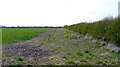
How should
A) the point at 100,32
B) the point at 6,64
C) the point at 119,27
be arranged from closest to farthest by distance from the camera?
1. the point at 6,64
2. the point at 119,27
3. the point at 100,32

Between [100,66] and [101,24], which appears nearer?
[100,66]

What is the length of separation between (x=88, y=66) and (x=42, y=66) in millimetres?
1926

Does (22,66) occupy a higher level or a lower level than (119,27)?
lower

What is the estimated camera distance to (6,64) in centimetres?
562

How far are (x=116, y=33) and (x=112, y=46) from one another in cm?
85

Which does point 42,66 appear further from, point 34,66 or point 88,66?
point 88,66

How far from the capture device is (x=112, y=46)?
7.96m

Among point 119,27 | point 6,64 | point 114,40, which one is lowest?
point 6,64

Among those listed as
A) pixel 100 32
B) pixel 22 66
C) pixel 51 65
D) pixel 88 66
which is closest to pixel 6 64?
pixel 22 66

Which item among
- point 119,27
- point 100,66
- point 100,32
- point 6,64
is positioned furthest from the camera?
point 100,32

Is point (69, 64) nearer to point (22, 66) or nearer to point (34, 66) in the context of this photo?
point (34, 66)

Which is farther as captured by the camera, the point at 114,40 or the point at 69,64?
the point at 114,40

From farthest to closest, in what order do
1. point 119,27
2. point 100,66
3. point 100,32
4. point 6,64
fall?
point 100,32
point 119,27
point 6,64
point 100,66

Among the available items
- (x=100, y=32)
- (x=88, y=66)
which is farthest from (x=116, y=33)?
(x=88, y=66)
